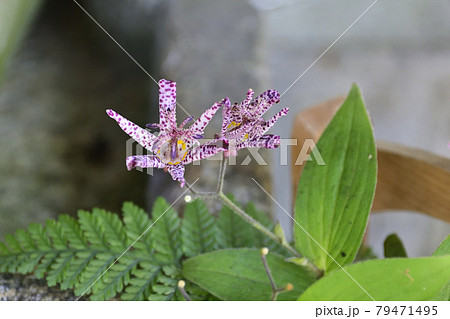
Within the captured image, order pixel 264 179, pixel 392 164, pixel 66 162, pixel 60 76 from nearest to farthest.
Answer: pixel 392 164 < pixel 264 179 < pixel 66 162 < pixel 60 76

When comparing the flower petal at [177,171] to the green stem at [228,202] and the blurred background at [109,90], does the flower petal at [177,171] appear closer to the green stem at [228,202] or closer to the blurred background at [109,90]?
the green stem at [228,202]

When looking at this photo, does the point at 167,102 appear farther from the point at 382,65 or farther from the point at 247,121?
the point at 382,65

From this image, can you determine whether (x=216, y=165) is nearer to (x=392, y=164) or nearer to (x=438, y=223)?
(x=392, y=164)

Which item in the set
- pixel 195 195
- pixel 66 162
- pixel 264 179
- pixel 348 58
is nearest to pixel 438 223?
pixel 348 58

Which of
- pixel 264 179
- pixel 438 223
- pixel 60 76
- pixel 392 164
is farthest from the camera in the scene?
pixel 438 223

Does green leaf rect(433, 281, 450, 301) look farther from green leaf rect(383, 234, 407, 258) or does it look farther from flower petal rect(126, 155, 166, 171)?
flower petal rect(126, 155, 166, 171)

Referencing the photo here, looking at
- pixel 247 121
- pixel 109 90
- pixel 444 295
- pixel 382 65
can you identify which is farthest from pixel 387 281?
pixel 382 65
